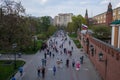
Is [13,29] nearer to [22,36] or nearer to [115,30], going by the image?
[22,36]

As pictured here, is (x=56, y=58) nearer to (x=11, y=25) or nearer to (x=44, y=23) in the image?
(x=11, y=25)

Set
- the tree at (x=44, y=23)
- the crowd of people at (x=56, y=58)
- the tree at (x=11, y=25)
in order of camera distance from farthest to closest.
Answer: the tree at (x=44, y=23)
the crowd of people at (x=56, y=58)
the tree at (x=11, y=25)

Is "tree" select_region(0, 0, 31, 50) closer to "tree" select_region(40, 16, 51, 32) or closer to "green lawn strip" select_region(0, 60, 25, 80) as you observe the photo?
"green lawn strip" select_region(0, 60, 25, 80)

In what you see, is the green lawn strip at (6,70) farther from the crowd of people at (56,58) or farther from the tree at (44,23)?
the tree at (44,23)

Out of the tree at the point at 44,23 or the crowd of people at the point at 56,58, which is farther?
the tree at the point at 44,23

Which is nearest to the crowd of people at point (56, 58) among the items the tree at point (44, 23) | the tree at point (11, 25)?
the tree at point (11, 25)

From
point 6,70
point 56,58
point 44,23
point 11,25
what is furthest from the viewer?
point 44,23

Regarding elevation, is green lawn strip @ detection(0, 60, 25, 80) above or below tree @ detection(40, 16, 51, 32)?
below

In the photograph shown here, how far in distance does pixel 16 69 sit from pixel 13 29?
588cm

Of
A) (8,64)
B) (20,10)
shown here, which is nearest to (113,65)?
(20,10)

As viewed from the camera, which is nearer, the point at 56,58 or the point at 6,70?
the point at 6,70

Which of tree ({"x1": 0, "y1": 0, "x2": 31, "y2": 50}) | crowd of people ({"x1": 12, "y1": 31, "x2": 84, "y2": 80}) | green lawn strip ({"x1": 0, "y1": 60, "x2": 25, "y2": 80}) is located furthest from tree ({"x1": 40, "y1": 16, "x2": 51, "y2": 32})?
tree ({"x1": 0, "y1": 0, "x2": 31, "y2": 50})

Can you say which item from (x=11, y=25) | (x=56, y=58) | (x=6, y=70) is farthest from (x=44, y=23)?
(x=11, y=25)

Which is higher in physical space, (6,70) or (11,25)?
(11,25)
